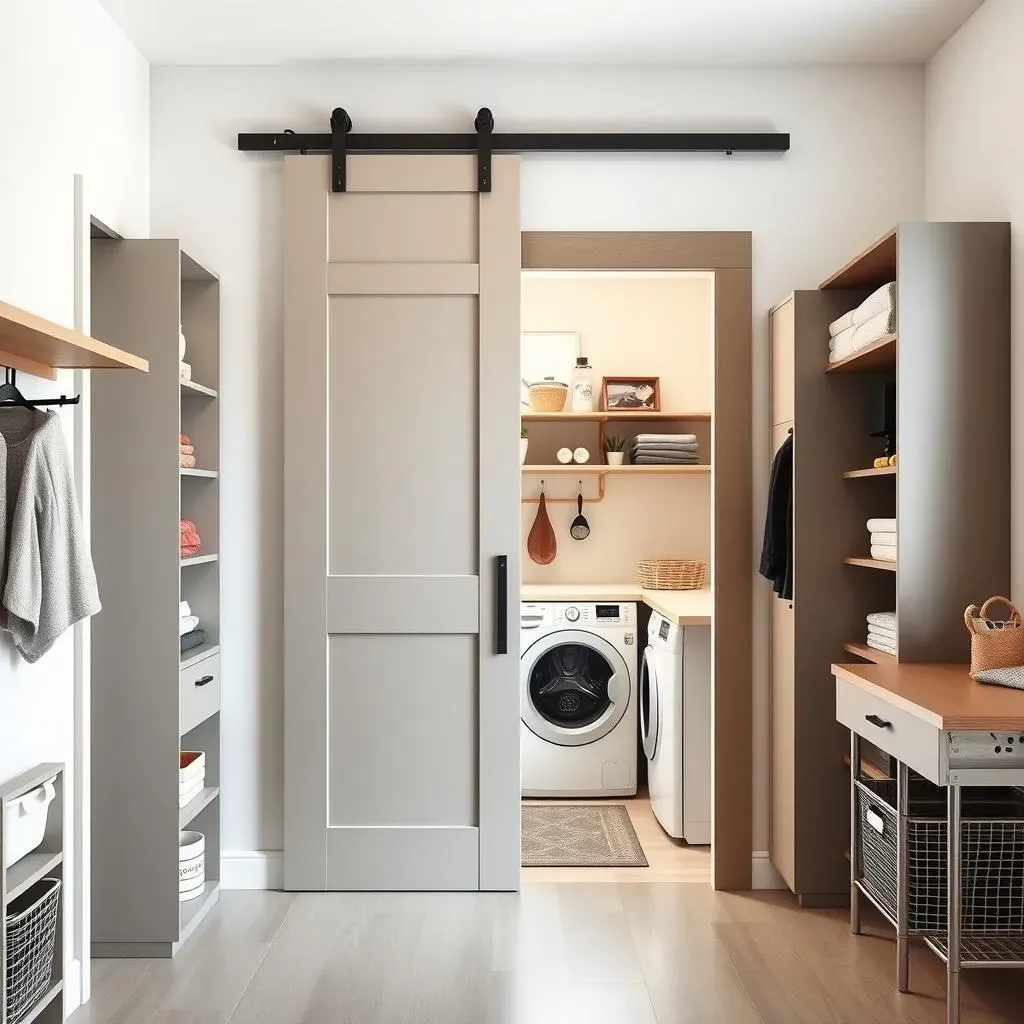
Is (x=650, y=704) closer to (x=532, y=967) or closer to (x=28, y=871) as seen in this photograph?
(x=532, y=967)

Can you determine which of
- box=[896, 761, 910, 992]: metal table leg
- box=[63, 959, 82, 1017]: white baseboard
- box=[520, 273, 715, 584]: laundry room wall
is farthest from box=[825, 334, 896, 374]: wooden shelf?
box=[63, 959, 82, 1017]: white baseboard

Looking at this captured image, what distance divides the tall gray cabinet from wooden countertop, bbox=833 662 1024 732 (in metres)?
0.14

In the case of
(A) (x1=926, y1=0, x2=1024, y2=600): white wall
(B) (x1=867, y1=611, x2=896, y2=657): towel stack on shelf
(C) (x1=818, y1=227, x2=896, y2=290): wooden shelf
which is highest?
(A) (x1=926, y1=0, x2=1024, y2=600): white wall

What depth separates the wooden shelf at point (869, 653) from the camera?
2750 mm

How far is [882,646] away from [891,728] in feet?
1.79

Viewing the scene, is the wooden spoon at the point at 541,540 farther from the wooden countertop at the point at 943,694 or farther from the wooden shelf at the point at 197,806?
the wooden countertop at the point at 943,694

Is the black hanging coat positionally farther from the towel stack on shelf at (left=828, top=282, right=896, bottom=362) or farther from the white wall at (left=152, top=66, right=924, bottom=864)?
the towel stack on shelf at (left=828, top=282, right=896, bottom=362)

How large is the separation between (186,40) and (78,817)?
7.90ft

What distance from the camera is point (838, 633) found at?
121 inches

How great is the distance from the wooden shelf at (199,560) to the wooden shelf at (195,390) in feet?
1.75

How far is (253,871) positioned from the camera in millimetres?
3295

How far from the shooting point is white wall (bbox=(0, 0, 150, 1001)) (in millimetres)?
2230

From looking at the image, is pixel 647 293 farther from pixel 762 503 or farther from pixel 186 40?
pixel 186 40

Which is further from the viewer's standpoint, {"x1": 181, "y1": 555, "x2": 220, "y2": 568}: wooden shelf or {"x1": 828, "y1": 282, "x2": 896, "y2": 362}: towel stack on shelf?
Answer: {"x1": 181, "y1": 555, "x2": 220, "y2": 568}: wooden shelf
